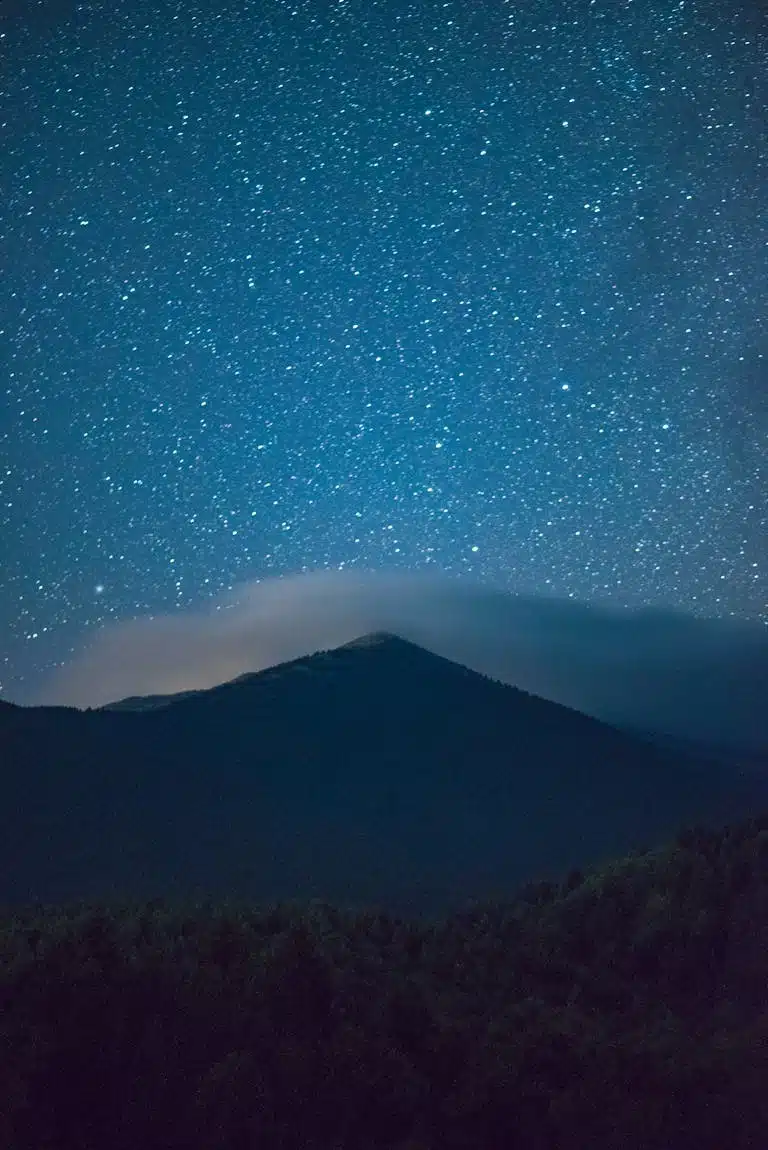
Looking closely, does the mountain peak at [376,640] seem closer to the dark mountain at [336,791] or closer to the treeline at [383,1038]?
the dark mountain at [336,791]

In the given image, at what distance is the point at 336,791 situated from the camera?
144 ft

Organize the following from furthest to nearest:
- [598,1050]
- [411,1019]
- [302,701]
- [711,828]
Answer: [302,701]
[711,828]
[411,1019]
[598,1050]

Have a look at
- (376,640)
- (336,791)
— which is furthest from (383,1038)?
(376,640)

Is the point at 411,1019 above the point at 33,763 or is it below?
below

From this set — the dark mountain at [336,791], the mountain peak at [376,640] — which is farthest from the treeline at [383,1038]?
the mountain peak at [376,640]

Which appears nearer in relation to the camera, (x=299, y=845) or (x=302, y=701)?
(x=299, y=845)

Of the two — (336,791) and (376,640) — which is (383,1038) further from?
(376,640)

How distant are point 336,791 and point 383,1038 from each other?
111ft

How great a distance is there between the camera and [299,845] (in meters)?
36.3

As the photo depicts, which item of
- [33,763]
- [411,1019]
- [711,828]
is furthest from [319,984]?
[33,763]

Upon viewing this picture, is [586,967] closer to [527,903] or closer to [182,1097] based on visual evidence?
[527,903]

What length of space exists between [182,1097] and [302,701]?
151 ft

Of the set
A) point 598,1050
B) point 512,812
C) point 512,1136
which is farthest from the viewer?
point 512,812

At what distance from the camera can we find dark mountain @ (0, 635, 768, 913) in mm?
31578
